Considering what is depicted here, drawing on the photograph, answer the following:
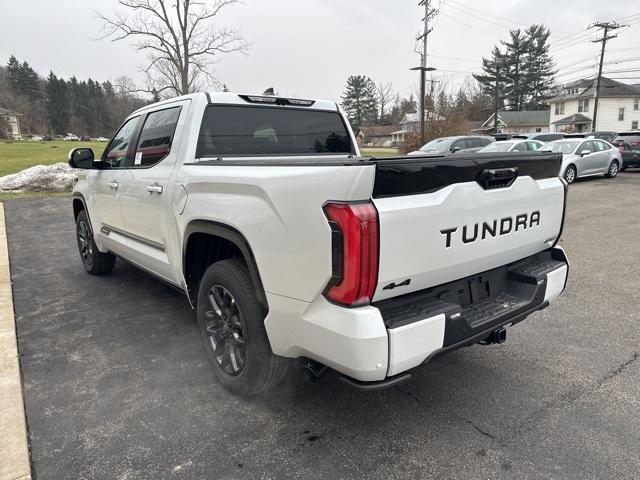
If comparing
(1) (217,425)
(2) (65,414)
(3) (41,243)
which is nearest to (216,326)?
(1) (217,425)

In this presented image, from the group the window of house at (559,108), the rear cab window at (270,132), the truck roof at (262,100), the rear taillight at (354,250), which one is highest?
the window of house at (559,108)

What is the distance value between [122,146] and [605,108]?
220 ft

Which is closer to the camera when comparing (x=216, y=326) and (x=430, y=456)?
(x=430, y=456)

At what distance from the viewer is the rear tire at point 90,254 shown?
5406mm

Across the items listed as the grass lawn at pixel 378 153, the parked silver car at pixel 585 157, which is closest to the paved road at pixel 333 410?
the grass lawn at pixel 378 153

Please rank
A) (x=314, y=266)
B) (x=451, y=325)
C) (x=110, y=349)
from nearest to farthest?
(x=314, y=266) < (x=451, y=325) < (x=110, y=349)

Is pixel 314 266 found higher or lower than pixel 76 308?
higher

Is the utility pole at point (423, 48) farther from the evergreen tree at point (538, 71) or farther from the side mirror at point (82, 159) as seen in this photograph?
the evergreen tree at point (538, 71)

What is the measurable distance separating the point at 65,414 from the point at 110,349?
92 centimetres

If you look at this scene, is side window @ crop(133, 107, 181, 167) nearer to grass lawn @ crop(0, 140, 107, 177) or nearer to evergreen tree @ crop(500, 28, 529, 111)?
grass lawn @ crop(0, 140, 107, 177)

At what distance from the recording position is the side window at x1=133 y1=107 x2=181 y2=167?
3531 millimetres

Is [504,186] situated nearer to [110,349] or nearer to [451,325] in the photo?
[451,325]

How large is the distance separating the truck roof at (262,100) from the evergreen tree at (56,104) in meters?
107

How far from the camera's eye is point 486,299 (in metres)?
2.65
